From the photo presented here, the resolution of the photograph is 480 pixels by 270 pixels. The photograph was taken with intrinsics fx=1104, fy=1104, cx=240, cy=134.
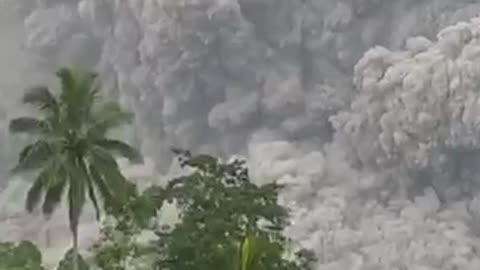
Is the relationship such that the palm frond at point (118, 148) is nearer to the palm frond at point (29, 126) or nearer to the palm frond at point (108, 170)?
the palm frond at point (108, 170)

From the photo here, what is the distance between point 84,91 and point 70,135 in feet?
4.52

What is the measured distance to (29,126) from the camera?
101 ft

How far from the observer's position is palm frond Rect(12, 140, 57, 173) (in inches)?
1174

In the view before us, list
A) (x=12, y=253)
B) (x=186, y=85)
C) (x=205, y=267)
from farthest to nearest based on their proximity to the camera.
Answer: (x=186, y=85) < (x=12, y=253) < (x=205, y=267)

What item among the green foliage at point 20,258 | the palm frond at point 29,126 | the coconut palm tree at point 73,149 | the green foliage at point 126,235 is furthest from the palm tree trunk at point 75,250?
the palm frond at point 29,126

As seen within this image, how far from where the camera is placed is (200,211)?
31.9 meters

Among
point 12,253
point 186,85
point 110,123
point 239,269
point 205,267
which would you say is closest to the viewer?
point 239,269

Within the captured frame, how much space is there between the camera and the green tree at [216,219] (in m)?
29.4

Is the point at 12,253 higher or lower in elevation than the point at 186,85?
lower

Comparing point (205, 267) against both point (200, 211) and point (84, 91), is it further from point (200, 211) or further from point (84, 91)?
point (84, 91)

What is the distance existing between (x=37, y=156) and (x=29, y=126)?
4.05ft

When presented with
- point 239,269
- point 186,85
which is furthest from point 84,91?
point 186,85

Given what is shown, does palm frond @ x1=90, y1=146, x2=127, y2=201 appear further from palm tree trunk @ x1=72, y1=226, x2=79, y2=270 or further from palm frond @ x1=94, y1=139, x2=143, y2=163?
palm tree trunk @ x1=72, y1=226, x2=79, y2=270

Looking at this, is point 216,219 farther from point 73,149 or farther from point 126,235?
point 73,149
